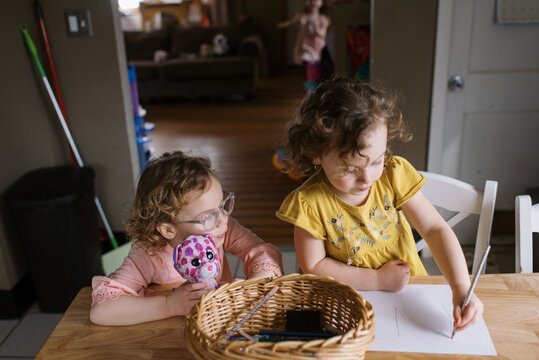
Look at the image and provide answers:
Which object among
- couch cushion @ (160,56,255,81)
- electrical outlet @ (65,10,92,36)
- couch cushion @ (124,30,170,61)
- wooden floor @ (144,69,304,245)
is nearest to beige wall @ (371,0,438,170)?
wooden floor @ (144,69,304,245)

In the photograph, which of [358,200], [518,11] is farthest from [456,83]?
[358,200]

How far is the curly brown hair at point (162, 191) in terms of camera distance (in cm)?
101

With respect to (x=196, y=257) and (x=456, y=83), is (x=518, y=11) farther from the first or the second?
(x=196, y=257)

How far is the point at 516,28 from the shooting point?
2.32m

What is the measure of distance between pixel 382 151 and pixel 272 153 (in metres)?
3.49

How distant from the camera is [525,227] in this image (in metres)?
1.16

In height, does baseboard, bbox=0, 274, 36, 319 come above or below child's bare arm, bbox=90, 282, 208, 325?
below

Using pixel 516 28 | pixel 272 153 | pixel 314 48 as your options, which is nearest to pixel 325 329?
pixel 516 28

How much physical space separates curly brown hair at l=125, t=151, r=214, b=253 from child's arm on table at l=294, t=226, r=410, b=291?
0.28 metres

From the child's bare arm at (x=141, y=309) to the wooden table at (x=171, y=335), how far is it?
0.5 inches

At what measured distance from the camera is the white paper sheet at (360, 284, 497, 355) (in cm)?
82

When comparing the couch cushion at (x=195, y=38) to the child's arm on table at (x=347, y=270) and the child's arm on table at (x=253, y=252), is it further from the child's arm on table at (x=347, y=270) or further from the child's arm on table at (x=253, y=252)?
the child's arm on table at (x=347, y=270)

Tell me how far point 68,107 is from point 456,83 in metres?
2.01

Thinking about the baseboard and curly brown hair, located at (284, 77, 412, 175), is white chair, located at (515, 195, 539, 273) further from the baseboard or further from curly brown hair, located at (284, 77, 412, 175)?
the baseboard
